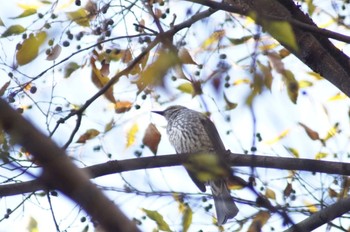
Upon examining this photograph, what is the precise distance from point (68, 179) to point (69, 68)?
3.07 metres

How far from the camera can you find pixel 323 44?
12.2 feet

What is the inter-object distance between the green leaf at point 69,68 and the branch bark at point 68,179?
3.01 meters

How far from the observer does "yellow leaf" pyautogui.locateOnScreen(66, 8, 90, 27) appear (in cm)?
427

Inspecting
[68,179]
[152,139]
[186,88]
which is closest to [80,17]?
[186,88]

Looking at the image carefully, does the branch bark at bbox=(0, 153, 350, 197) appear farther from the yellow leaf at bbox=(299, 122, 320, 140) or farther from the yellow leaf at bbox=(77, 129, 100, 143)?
the yellow leaf at bbox=(299, 122, 320, 140)

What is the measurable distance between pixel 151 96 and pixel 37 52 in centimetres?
233

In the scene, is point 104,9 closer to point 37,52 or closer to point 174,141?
point 37,52

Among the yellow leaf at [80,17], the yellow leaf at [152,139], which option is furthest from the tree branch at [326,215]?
the yellow leaf at [80,17]

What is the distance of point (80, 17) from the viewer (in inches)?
168

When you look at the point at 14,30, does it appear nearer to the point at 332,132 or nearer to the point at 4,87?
the point at 4,87

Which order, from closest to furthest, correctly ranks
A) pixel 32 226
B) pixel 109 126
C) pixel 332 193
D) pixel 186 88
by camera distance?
pixel 32 226 < pixel 186 88 < pixel 109 126 < pixel 332 193

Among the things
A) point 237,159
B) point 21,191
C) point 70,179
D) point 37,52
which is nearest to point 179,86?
point 237,159

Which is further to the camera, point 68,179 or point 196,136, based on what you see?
point 196,136

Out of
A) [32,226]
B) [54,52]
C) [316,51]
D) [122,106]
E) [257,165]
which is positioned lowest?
[32,226]
